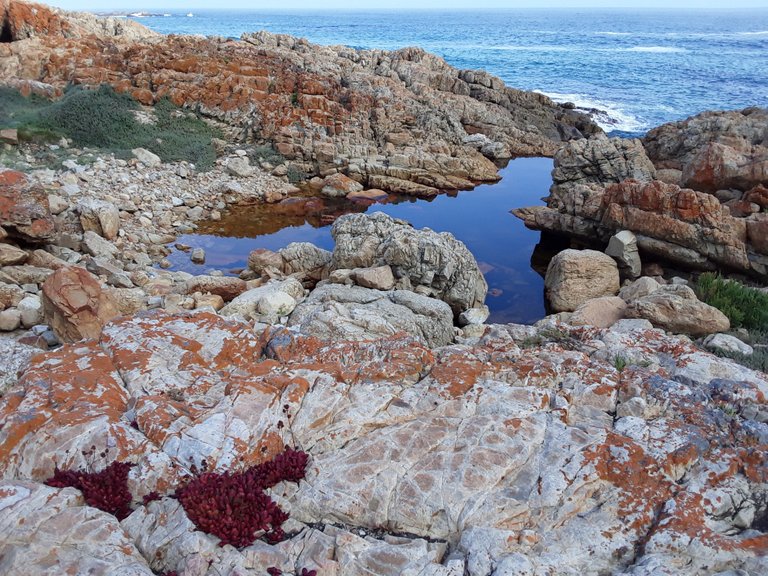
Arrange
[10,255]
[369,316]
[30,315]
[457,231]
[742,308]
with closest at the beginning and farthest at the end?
[369,316], [30,315], [742,308], [10,255], [457,231]

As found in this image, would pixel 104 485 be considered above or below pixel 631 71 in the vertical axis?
below

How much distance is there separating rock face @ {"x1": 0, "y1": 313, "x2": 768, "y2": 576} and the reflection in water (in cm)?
1115

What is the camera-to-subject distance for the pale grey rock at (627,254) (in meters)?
18.1

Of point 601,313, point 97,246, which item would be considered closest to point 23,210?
point 97,246

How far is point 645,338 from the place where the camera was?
27.6ft

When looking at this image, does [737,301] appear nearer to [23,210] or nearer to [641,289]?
[641,289]

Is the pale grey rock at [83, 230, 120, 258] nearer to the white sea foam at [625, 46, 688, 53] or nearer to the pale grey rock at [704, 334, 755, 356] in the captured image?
the pale grey rock at [704, 334, 755, 356]

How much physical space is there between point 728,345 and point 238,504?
9.51m

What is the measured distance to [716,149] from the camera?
66.1ft

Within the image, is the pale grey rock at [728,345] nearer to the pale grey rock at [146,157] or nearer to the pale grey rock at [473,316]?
the pale grey rock at [473,316]

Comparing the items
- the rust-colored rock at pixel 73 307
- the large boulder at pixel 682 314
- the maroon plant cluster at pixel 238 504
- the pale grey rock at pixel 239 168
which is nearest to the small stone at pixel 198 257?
the pale grey rock at pixel 239 168

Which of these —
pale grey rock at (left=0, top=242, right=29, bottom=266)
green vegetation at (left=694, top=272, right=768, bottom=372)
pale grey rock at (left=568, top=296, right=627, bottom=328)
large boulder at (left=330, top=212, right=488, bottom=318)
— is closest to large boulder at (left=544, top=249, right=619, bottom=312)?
large boulder at (left=330, top=212, right=488, bottom=318)

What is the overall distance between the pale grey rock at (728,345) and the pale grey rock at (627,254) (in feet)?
25.1

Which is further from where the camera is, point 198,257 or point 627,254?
point 198,257
